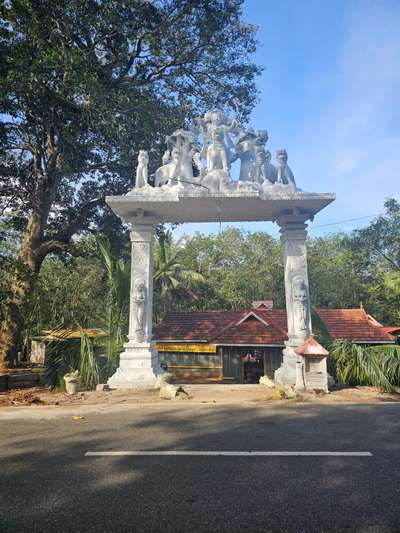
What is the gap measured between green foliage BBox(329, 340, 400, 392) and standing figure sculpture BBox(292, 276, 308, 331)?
0.92 meters

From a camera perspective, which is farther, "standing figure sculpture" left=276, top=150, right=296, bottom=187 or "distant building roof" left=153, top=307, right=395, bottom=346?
"distant building roof" left=153, top=307, right=395, bottom=346

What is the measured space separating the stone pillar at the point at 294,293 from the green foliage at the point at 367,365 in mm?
900

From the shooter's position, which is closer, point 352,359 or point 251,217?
point 352,359

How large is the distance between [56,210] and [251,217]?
26.1ft

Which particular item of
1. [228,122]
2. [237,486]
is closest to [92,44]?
[228,122]

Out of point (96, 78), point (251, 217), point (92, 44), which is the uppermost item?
point (92, 44)

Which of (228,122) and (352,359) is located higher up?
(228,122)

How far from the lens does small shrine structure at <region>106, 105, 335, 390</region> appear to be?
8406 mm

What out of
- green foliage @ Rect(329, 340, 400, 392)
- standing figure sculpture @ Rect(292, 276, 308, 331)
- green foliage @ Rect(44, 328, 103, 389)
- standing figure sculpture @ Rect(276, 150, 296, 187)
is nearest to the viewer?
green foliage @ Rect(329, 340, 400, 392)

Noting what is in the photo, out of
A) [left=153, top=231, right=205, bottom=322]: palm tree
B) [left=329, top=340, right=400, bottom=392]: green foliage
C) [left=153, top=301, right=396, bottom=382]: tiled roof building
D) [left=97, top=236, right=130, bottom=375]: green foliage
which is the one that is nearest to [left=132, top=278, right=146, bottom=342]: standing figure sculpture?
[left=97, top=236, right=130, bottom=375]: green foliage

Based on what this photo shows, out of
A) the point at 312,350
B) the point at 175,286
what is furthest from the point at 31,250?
the point at 175,286

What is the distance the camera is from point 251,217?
9.71 m

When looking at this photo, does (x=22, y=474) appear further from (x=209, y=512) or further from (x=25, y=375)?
(x=25, y=375)

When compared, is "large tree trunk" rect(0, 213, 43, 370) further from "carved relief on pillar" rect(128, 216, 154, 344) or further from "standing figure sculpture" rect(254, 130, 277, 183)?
"standing figure sculpture" rect(254, 130, 277, 183)
